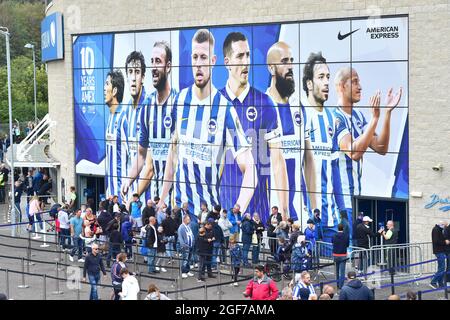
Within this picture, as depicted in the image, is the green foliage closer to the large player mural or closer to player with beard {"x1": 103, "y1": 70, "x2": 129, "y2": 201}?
player with beard {"x1": 103, "y1": 70, "x2": 129, "y2": 201}

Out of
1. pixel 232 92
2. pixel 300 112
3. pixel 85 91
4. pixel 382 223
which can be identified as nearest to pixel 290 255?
pixel 382 223

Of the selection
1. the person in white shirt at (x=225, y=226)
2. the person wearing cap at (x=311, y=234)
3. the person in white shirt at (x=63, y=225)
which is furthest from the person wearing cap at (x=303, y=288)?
the person in white shirt at (x=63, y=225)

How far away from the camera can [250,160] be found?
34625mm

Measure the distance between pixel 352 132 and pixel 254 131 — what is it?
413 centimetres

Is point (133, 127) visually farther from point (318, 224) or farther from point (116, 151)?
point (318, 224)

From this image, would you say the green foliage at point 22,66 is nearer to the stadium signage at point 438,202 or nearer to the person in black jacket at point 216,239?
the person in black jacket at point 216,239

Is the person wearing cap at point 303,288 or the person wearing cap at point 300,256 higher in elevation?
the person wearing cap at point 303,288

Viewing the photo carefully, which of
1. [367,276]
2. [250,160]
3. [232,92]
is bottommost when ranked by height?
[367,276]

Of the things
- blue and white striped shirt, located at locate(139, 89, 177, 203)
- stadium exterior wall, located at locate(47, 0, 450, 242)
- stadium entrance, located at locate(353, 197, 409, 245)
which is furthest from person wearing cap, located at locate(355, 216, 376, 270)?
blue and white striped shirt, located at locate(139, 89, 177, 203)

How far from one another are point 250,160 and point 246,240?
5012mm

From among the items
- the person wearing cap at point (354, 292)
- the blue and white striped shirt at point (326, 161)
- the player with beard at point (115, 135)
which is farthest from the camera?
the player with beard at point (115, 135)

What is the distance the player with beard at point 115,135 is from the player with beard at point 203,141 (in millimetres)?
2795

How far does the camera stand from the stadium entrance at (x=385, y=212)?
Answer: 30.1 meters
